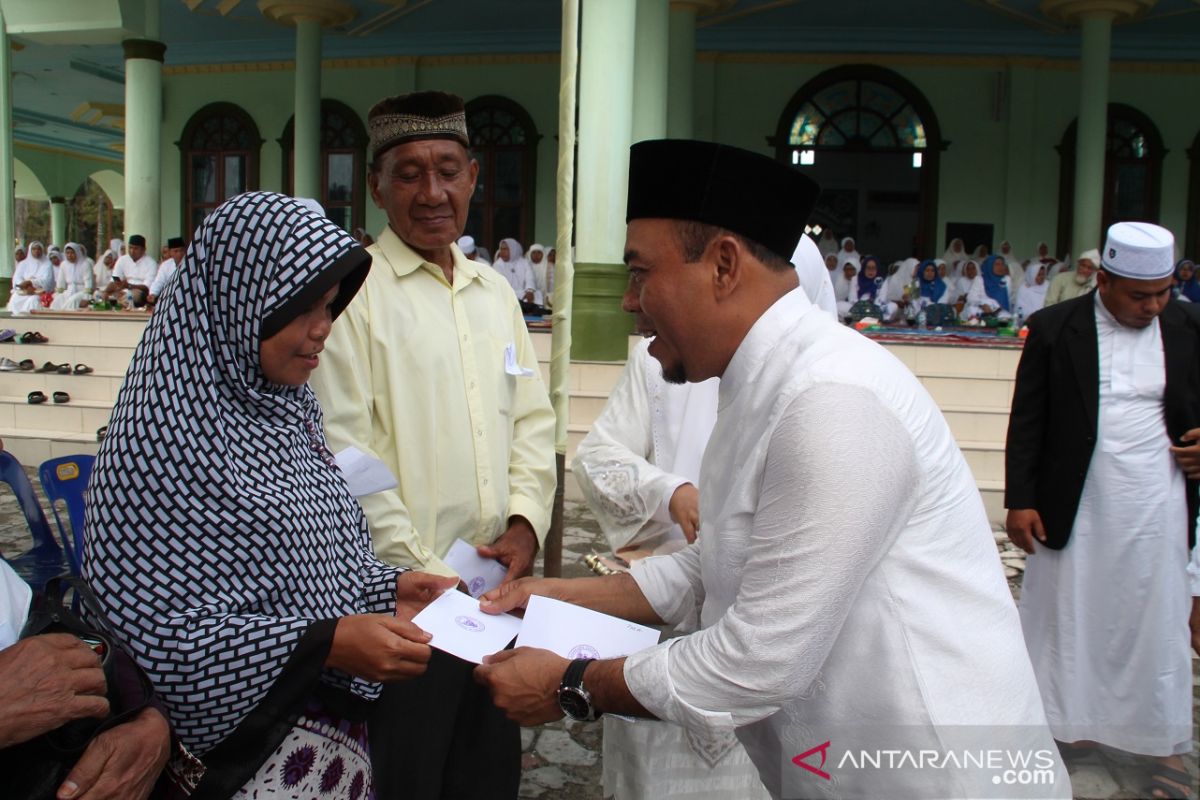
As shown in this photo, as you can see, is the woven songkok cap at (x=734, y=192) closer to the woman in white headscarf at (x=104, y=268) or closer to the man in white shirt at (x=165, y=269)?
the man in white shirt at (x=165, y=269)

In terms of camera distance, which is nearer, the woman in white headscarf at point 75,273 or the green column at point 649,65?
the green column at point 649,65

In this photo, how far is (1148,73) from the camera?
48.8 ft

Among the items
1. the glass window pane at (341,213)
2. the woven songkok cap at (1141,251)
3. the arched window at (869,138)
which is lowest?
the woven songkok cap at (1141,251)

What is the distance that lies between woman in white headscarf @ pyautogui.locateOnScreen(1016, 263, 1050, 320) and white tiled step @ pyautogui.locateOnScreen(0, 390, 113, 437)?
463 inches

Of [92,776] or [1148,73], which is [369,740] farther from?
[1148,73]

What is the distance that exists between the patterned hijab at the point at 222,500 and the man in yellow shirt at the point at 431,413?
0.45 meters

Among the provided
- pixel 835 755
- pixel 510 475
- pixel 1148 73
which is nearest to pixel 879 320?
pixel 1148 73

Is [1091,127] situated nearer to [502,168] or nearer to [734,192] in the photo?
[502,168]

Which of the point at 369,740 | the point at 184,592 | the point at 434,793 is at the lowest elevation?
the point at 434,793

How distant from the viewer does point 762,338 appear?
1397 mm

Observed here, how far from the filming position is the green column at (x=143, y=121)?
40.4 ft

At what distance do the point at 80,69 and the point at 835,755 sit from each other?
19.9 metres

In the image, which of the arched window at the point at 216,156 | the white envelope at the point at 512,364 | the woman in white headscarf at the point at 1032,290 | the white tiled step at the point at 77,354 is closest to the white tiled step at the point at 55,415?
the white tiled step at the point at 77,354

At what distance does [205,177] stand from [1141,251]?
677 inches
